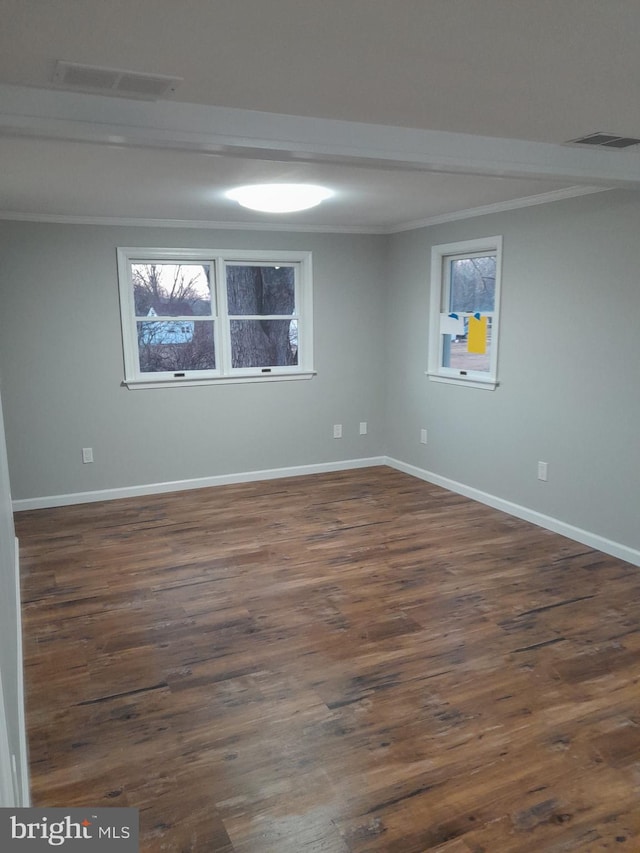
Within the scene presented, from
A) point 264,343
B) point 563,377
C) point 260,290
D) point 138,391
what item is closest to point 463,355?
point 563,377

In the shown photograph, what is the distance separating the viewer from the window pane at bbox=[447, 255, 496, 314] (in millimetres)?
5098

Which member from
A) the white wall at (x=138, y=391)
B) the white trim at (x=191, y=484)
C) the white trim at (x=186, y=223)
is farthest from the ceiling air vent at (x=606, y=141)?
the white trim at (x=191, y=484)

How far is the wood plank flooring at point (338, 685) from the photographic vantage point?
6.77 ft

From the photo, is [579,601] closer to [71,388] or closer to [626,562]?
[626,562]

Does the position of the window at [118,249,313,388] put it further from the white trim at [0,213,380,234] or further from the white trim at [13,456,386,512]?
the white trim at [13,456,386,512]

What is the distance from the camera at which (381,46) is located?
73.5 inches

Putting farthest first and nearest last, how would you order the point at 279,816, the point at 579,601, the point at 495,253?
the point at 495,253 → the point at 579,601 → the point at 279,816

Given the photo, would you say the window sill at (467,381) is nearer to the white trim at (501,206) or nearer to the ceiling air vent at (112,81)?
the white trim at (501,206)

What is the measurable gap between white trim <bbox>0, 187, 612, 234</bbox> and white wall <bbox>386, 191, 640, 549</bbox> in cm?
6

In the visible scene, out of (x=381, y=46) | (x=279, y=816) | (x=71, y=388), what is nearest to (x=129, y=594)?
(x=279, y=816)

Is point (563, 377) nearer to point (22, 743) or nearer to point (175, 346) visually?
point (175, 346)

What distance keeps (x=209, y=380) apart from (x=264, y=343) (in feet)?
2.20

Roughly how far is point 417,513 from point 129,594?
236 centimetres

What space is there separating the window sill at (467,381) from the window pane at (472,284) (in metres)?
0.57
